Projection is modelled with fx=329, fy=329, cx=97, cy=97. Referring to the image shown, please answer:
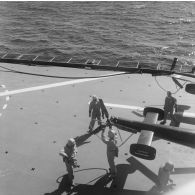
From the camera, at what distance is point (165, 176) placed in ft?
35.0

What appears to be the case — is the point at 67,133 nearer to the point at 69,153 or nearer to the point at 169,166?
the point at 69,153

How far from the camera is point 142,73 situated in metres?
20.3

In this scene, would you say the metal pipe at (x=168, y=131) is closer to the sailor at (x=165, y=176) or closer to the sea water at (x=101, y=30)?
the sailor at (x=165, y=176)

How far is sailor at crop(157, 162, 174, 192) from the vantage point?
34.0ft

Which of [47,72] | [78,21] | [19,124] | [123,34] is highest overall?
[78,21]

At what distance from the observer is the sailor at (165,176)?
34.0 feet

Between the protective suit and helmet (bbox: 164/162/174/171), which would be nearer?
helmet (bbox: 164/162/174/171)

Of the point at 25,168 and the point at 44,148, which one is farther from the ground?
the point at 44,148

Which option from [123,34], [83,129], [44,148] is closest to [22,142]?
[44,148]

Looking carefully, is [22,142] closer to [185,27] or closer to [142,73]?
[142,73]

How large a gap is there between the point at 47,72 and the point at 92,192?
1106cm

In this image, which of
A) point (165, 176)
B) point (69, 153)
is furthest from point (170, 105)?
point (69, 153)

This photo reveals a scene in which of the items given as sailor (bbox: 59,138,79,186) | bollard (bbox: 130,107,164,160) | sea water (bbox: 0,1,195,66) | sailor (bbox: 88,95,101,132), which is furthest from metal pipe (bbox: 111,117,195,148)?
sea water (bbox: 0,1,195,66)

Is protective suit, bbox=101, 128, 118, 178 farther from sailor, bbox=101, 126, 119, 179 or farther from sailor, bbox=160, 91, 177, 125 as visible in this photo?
sailor, bbox=160, 91, 177, 125
